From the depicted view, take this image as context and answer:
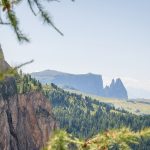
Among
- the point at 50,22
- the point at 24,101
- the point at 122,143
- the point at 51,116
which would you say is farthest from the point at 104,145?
the point at 51,116

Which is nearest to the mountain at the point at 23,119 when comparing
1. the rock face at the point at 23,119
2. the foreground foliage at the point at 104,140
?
the rock face at the point at 23,119

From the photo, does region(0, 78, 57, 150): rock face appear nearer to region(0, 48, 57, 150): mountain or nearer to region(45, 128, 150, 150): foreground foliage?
region(0, 48, 57, 150): mountain

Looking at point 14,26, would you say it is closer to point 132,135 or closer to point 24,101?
point 132,135

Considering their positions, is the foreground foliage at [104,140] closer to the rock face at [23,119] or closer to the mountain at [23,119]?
the rock face at [23,119]

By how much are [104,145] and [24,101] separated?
174310 mm

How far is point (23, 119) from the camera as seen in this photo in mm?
171500

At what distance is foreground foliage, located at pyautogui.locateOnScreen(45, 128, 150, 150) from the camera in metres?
5.82

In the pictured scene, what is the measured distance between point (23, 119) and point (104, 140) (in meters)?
167

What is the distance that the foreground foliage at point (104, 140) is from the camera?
5.82m

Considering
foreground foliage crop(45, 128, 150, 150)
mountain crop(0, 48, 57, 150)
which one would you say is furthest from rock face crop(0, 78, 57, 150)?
foreground foliage crop(45, 128, 150, 150)

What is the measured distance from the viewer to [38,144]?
6752 inches

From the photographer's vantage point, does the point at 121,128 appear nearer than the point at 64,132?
No

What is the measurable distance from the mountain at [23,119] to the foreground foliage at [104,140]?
5519 inches

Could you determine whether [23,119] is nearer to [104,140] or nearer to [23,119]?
[23,119]
